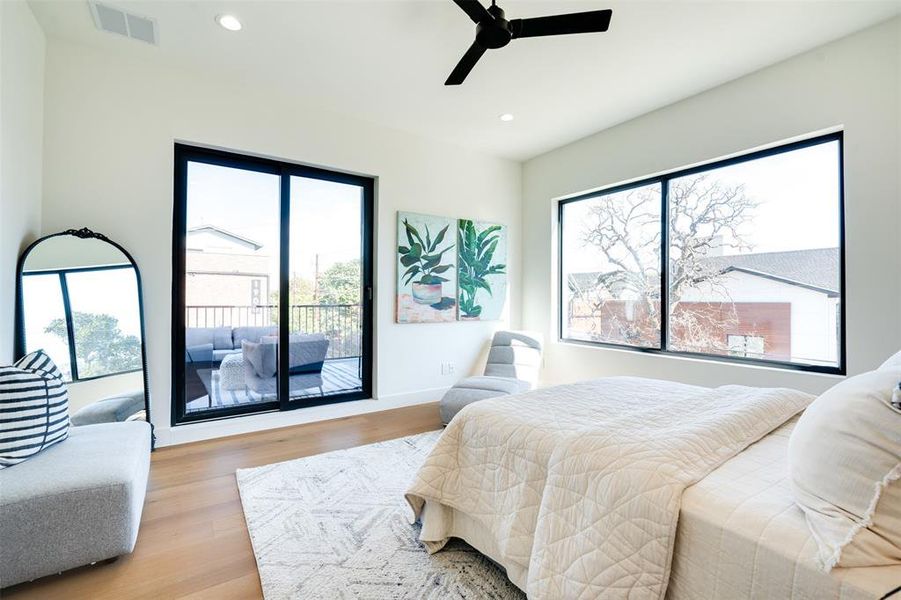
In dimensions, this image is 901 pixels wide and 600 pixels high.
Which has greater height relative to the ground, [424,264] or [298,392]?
[424,264]

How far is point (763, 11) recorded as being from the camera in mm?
2262

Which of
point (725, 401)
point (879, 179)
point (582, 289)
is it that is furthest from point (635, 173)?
point (725, 401)

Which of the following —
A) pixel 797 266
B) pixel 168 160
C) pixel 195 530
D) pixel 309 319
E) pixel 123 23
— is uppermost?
pixel 123 23

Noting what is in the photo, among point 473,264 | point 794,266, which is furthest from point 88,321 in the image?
point 794,266

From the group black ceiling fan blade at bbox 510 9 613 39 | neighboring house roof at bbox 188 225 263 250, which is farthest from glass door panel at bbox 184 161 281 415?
black ceiling fan blade at bbox 510 9 613 39

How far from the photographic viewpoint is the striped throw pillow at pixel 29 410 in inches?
61.8

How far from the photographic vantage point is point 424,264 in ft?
13.5

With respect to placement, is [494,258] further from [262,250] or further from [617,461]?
[617,461]

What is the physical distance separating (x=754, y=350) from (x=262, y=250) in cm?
401

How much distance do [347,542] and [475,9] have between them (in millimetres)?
2500

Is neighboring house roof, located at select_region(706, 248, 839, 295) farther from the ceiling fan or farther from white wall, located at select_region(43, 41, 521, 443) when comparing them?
white wall, located at select_region(43, 41, 521, 443)

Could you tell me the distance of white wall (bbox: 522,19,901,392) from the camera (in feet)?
7.63

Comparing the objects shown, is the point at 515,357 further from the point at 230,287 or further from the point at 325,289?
the point at 230,287

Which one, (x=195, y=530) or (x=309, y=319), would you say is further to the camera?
(x=309, y=319)
